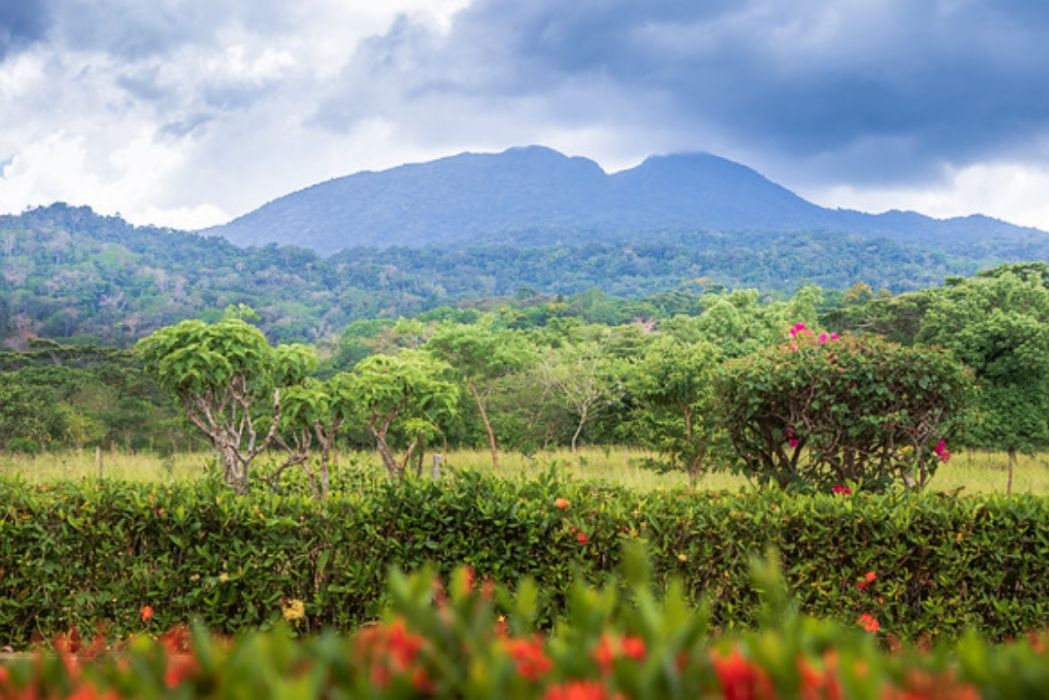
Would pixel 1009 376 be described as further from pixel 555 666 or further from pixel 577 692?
pixel 577 692

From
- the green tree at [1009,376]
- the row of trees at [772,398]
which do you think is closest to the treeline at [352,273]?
the green tree at [1009,376]

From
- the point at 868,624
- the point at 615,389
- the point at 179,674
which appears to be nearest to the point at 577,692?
the point at 179,674

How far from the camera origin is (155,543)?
5.50 m

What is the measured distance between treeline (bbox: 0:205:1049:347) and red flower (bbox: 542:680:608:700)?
273ft

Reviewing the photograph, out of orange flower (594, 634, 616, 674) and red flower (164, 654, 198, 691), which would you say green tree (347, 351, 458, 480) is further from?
orange flower (594, 634, 616, 674)

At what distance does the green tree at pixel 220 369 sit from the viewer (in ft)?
26.5

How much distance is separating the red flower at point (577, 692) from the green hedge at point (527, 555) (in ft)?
13.3

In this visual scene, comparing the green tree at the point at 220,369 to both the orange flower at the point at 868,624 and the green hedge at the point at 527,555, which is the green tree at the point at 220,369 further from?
the orange flower at the point at 868,624

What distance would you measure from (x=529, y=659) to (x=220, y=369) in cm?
732

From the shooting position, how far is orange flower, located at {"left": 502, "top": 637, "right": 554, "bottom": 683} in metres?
1.34

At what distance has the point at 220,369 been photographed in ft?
26.8

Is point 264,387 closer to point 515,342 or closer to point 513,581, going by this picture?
point 513,581

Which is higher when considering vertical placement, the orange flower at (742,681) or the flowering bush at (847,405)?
the orange flower at (742,681)

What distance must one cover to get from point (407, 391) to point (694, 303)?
8158 cm
